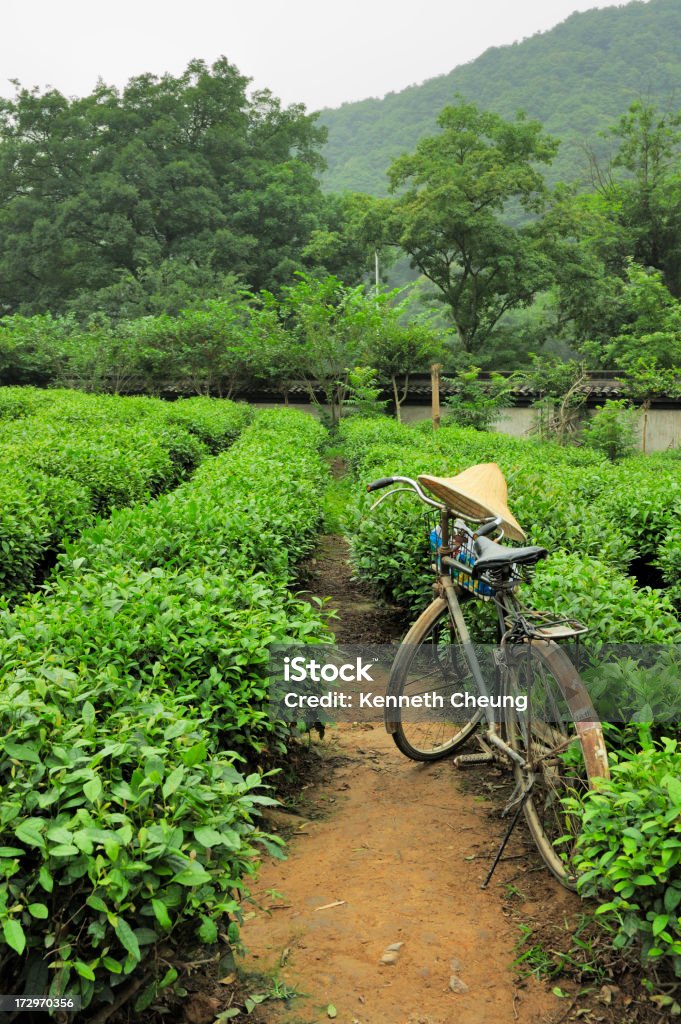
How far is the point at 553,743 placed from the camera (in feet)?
8.90

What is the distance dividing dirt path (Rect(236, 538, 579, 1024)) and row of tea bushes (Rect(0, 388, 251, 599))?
70.9 inches

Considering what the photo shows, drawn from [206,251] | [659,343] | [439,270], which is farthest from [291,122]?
[659,343]

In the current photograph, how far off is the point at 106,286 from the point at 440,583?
3024cm

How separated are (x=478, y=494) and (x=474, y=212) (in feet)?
86.1

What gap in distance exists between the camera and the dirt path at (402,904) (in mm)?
2180

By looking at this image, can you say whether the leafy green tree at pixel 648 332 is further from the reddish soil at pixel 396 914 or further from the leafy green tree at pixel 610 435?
the reddish soil at pixel 396 914

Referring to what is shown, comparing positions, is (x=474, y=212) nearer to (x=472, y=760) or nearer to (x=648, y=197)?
(x=648, y=197)

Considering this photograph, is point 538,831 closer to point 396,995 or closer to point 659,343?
point 396,995

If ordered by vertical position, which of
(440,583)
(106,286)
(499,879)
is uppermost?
(106,286)

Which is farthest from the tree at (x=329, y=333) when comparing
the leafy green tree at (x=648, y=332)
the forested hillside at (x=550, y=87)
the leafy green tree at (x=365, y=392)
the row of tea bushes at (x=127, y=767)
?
the forested hillside at (x=550, y=87)

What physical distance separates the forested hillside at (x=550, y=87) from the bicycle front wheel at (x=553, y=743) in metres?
47.2

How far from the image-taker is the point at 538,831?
2725mm

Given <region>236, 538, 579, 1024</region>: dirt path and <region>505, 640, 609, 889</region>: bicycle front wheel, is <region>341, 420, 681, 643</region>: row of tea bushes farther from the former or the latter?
<region>236, 538, 579, 1024</region>: dirt path

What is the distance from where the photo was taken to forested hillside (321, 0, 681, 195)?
49000 mm
